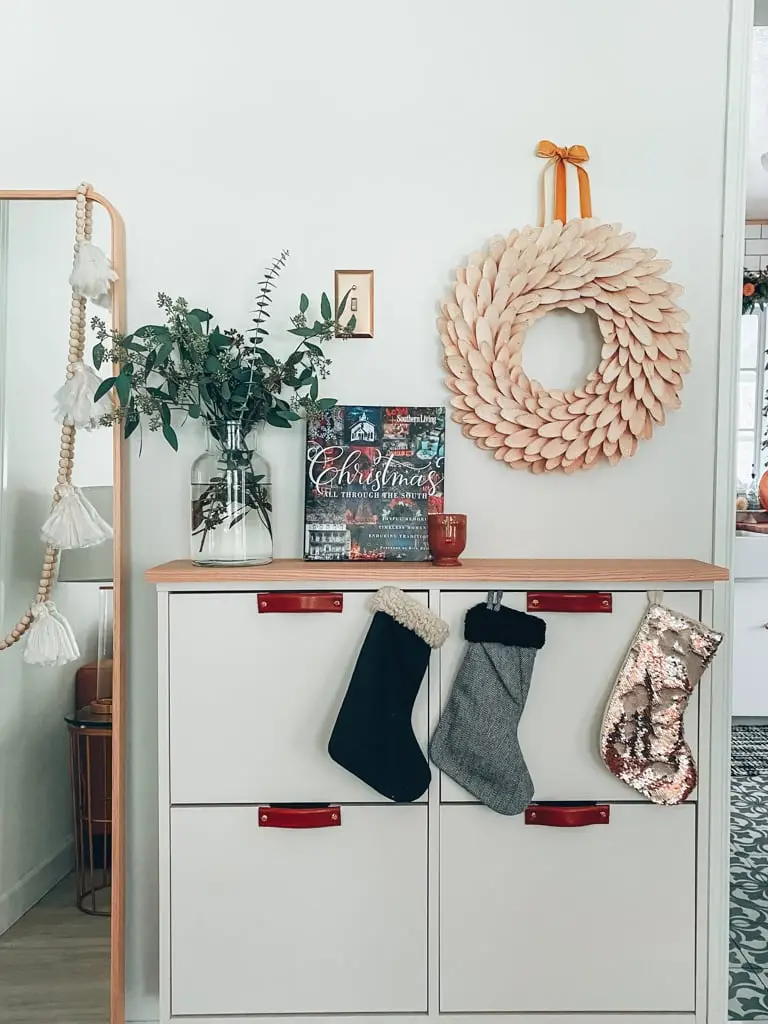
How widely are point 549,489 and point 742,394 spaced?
3.30 meters

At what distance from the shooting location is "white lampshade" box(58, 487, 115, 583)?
6.26ft

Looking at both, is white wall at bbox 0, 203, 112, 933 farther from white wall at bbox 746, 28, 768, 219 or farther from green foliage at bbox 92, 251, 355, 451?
white wall at bbox 746, 28, 768, 219

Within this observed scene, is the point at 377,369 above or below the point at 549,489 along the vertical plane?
above

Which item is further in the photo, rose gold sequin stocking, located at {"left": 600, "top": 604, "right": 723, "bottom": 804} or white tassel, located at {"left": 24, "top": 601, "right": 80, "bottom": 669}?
white tassel, located at {"left": 24, "top": 601, "right": 80, "bottom": 669}

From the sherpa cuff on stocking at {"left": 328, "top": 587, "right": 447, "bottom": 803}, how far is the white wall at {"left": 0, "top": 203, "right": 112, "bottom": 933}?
651 mm

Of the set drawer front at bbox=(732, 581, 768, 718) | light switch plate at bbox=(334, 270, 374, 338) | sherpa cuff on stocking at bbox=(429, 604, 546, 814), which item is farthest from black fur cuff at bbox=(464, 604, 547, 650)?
drawer front at bbox=(732, 581, 768, 718)

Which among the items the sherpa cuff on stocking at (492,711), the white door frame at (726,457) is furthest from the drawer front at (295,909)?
the white door frame at (726,457)

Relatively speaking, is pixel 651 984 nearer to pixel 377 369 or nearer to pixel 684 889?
pixel 684 889

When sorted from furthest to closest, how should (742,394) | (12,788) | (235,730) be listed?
(742,394) < (12,788) < (235,730)

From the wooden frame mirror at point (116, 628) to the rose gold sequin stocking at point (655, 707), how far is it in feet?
3.33

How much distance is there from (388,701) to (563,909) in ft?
1.81

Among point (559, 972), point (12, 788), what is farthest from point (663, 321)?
point (12, 788)

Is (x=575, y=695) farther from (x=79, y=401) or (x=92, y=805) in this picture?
(x=79, y=401)

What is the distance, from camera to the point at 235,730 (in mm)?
1752
